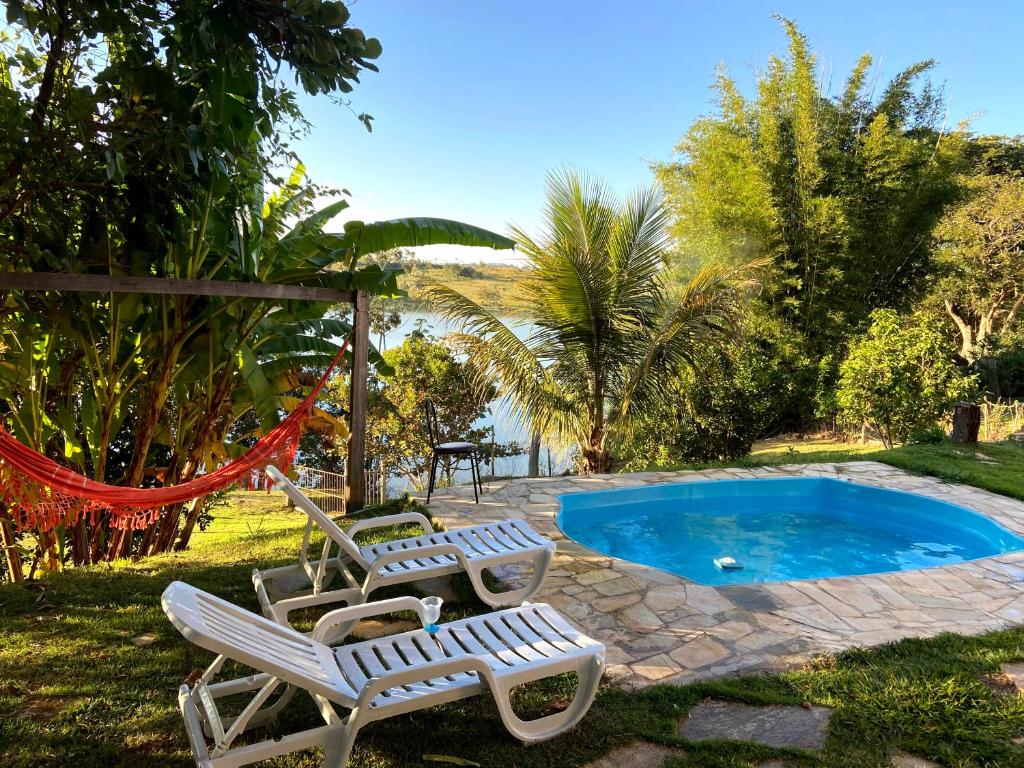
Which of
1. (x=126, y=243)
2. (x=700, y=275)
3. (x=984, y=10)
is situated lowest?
(x=126, y=243)

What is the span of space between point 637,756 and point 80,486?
3.41 metres

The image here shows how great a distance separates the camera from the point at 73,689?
8.97ft

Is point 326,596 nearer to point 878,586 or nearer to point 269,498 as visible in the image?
point 878,586

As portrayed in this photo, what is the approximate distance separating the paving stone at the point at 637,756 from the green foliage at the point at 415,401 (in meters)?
9.06

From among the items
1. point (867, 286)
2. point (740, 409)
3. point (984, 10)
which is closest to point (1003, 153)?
point (984, 10)

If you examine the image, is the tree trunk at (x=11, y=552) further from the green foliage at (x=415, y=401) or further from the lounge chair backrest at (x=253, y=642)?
the green foliage at (x=415, y=401)

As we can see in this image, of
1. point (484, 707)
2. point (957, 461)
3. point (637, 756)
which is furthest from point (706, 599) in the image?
point (957, 461)

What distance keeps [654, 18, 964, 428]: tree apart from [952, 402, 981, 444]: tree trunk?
2.44 m

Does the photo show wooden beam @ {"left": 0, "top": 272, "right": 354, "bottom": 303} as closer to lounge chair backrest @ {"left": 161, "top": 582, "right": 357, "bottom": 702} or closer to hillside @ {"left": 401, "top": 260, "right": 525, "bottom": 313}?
lounge chair backrest @ {"left": 161, "top": 582, "right": 357, "bottom": 702}

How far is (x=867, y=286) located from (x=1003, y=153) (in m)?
12.0

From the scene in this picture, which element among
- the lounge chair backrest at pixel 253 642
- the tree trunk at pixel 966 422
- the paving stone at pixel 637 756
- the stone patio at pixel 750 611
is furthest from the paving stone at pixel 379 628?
the tree trunk at pixel 966 422

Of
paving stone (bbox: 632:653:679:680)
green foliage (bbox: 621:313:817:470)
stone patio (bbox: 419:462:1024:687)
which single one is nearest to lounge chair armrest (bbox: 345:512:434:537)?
stone patio (bbox: 419:462:1024:687)

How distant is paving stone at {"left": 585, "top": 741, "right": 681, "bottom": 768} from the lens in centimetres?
236

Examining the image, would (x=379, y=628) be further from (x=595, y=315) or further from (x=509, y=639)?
(x=595, y=315)
